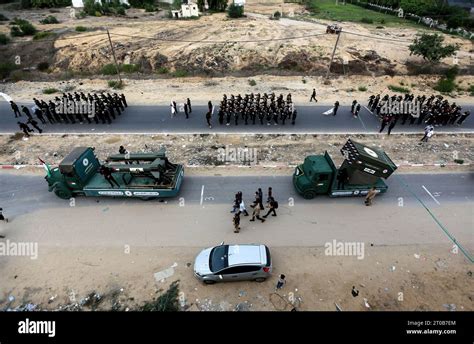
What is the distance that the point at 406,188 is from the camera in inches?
520

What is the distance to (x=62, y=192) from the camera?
40.0 ft

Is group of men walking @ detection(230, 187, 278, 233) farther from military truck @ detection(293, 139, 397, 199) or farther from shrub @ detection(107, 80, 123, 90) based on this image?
shrub @ detection(107, 80, 123, 90)

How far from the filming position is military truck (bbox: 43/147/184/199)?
38.1ft

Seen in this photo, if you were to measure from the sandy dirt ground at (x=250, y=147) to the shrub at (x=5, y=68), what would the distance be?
45.1ft

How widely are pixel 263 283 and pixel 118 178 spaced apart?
7927 mm

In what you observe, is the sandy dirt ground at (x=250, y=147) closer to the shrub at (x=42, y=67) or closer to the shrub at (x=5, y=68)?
the shrub at (x=5, y=68)

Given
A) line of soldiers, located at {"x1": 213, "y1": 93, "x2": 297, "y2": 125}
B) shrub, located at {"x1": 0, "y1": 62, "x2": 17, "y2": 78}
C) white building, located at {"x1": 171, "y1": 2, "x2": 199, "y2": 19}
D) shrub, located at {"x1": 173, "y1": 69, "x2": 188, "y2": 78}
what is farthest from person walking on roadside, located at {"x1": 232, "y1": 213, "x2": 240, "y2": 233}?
white building, located at {"x1": 171, "y1": 2, "x2": 199, "y2": 19}

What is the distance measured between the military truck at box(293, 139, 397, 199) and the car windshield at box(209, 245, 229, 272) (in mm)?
4846

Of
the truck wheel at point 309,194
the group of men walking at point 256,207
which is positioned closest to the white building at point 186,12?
the truck wheel at point 309,194
